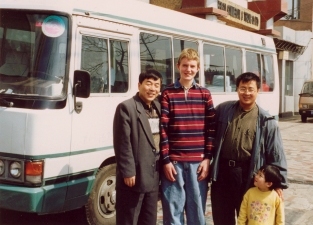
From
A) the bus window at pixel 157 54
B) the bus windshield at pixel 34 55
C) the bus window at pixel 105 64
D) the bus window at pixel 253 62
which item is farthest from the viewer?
the bus window at pixel 253 62

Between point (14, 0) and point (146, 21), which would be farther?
point (146, 21)

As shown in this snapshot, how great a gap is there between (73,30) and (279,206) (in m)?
2.74

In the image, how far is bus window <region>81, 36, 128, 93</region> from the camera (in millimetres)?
5398

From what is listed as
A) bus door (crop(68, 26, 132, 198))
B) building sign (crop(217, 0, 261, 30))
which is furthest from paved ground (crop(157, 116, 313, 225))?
building sign (crop(217, 0, 261, 30))

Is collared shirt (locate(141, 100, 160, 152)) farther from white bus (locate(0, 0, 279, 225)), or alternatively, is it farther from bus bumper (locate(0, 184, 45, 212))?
bus bumper (locate(0, 184, 45, 212))

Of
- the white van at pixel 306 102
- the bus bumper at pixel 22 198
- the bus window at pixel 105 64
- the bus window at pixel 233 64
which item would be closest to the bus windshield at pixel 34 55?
the bus window at pixel 105 64

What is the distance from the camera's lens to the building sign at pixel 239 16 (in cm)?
1561

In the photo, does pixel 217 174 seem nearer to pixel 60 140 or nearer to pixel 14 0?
pixel 60 140

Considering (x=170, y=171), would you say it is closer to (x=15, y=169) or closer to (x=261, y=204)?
(x=261, y=204)

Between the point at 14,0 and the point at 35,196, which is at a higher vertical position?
the point at 14,0

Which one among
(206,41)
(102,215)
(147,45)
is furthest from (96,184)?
(206,41)

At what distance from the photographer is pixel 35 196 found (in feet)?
15.5

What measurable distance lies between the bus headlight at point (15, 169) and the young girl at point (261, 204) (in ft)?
7.11

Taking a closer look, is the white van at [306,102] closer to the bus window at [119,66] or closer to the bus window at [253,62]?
the bus window at [253,62]
